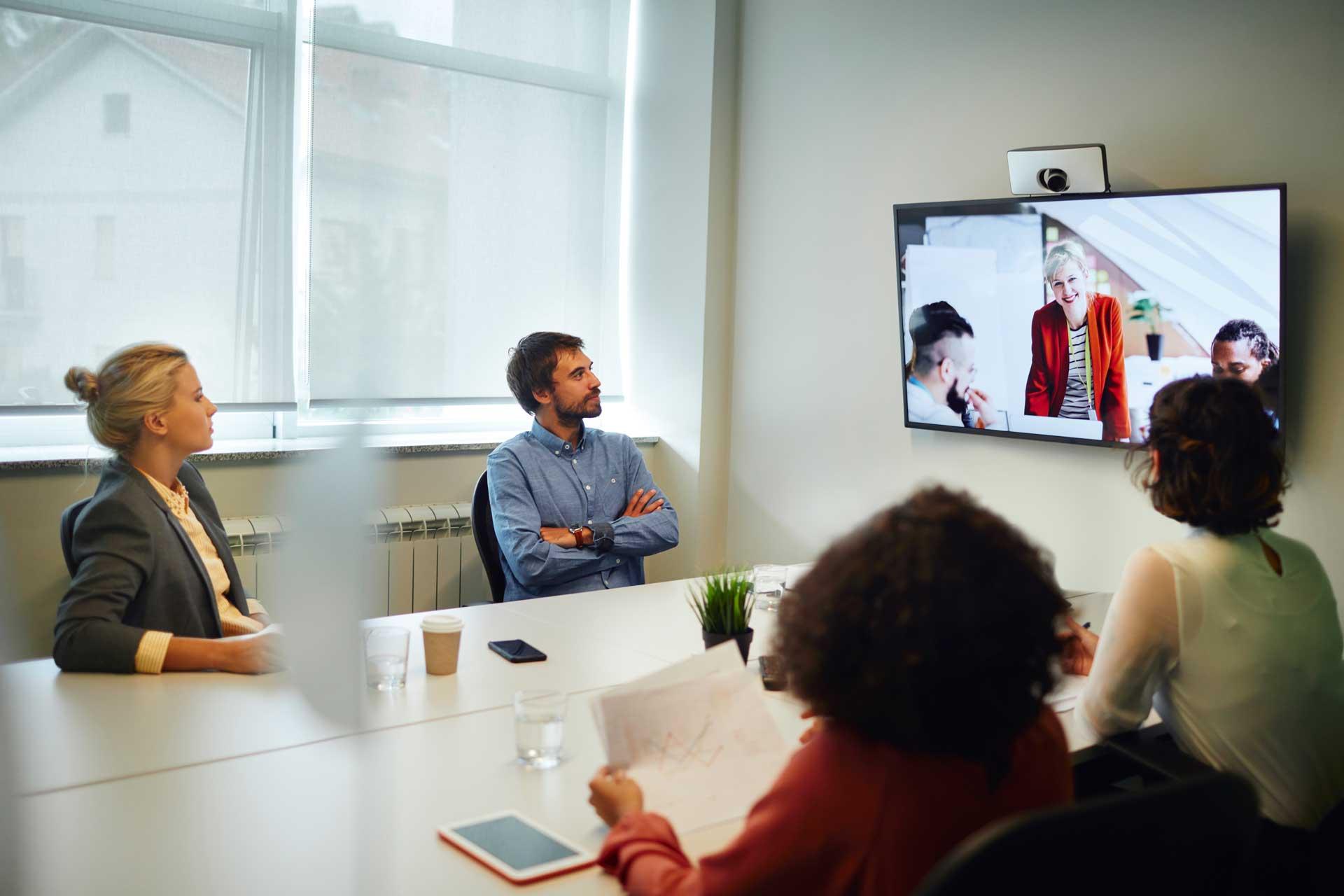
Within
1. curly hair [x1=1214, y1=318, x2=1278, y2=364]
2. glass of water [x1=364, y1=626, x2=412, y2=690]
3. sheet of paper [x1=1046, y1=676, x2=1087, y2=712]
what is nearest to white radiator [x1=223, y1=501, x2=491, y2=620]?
glass of water [x1=364, y1=626, x2=412, y2=690]

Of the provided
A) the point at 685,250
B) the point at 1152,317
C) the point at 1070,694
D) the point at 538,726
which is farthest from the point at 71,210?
the point at 685,250

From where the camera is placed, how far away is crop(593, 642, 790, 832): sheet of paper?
1272 mm

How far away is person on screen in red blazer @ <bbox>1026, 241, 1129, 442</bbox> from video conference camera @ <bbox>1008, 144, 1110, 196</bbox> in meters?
0.15

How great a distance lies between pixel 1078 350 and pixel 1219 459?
4.56 feet

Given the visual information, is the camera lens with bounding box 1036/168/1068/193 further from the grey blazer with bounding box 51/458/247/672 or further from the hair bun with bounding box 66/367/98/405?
the hair bun with bounding box 66/367/98/405

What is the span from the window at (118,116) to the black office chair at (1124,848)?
0.64m

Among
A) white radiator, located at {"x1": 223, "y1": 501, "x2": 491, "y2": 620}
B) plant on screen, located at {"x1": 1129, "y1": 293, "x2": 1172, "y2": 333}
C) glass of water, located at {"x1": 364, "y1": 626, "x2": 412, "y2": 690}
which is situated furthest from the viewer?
white radiator, located at {"x1": 223, "y1": 501, "x2": 491, "y2": 620}

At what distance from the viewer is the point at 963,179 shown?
11.1 ft

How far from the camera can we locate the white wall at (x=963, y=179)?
2.60m

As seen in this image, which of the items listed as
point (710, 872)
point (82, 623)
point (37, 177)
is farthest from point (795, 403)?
point (37, 177)

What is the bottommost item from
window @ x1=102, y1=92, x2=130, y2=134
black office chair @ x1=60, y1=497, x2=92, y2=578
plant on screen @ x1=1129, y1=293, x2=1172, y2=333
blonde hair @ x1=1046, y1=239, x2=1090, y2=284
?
black office chair @ x1=60, y1=497, x2=92, y2=578

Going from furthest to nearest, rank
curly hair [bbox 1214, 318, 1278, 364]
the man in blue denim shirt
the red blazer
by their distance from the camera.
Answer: the man in blue denim shirt → the red blazer → curly hair [bbox 1214, 318, 1278, 364]

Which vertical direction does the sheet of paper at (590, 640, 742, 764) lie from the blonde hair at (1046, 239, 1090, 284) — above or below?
below

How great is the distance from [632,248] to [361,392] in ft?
13.9
